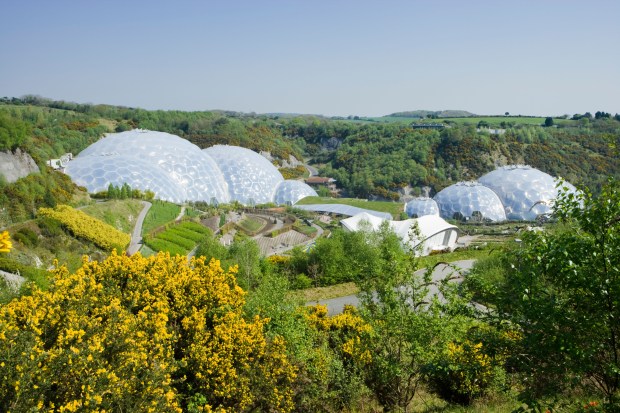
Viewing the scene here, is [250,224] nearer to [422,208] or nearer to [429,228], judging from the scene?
[429,228]

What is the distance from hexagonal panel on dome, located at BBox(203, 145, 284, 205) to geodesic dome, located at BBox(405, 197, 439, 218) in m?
16.9

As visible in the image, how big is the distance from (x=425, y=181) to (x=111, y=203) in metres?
55.7

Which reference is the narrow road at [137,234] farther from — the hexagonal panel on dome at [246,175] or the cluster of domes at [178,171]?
the hexagonal panel on dome at [246,175]

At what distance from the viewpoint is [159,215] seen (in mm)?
35094

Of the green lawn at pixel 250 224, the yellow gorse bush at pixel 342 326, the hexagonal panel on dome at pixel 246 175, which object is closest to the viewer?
the yellow gorse bush at pixel 342 326

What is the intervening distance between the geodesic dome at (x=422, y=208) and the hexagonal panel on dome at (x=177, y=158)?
21.4m

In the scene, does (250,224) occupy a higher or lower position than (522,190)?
lower

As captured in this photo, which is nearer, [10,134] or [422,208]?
[10,134]

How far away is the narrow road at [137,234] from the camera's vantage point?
2647 cm

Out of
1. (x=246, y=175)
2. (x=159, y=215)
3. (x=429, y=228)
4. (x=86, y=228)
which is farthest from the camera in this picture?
(x=246, y=175)

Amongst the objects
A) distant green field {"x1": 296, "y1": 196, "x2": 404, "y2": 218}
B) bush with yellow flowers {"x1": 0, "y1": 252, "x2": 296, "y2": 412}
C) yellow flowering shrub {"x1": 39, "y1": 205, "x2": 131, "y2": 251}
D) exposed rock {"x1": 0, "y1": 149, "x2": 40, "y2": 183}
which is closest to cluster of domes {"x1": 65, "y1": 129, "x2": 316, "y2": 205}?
distant green field {"x1": 296, "y1": 196, "x2": 404, "y2": 218}

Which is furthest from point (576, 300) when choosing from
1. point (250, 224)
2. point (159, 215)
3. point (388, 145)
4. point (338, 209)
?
point (388, 145)

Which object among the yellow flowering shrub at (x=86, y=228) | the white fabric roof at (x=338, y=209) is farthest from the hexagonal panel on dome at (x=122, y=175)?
the yellow flowering shrub at (x=86, y=228)

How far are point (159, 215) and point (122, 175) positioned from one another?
10.4 metres
